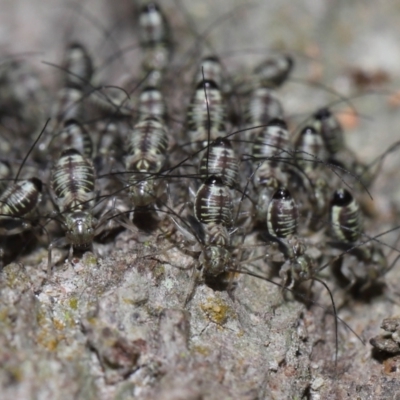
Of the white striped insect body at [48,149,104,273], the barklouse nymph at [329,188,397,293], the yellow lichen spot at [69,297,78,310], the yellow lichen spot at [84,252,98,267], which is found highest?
the white striped insect body at [48,149,104,273]

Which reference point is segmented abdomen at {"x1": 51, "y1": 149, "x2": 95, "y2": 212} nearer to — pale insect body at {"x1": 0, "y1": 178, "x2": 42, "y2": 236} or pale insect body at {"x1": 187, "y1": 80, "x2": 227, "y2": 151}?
pale insect body at {"x1": 0, "y1": 178, "x2": 42, "y2": 236}

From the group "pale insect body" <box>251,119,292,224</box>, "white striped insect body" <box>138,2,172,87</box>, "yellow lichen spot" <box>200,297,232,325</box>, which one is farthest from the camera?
"white striped insect body" <box>138,2,172,87</box>

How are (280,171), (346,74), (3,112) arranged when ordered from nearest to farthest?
1. (280,171)
2. (3,112)
3. (346,74)

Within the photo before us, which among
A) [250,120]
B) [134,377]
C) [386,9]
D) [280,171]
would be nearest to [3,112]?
[250,120]

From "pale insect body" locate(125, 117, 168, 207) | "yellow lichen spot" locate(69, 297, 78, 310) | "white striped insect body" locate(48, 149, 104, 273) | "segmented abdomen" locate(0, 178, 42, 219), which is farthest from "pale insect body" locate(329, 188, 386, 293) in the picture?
"segmented abdomen" locate(0, 178, 42, 219)

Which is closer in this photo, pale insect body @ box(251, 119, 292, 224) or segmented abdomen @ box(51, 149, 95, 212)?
segmented abdomen @ box(51, 149, 95, 212)

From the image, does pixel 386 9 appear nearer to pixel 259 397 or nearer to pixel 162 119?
pixel 162 119
